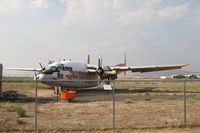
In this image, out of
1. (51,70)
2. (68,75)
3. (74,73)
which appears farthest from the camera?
(74,73)

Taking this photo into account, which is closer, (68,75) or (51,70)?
(51,70)

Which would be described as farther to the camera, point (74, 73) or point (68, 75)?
point (74, 73)

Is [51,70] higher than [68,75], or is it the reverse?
[51,70]

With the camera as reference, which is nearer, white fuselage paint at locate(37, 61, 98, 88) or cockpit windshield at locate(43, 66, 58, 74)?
white fuselage paint at locate(37, 61, 98, 88)

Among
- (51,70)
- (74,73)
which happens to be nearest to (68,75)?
(74,73)

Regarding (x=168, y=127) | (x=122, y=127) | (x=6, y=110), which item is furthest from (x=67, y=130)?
(x=6, y=110)

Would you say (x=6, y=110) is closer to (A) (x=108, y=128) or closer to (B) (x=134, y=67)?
(A) (x=108, y=128)

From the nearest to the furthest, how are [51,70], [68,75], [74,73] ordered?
[51,70] < [68,75] < [74,73]

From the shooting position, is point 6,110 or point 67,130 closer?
point 67,130

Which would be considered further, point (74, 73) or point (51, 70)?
point (74, 73)

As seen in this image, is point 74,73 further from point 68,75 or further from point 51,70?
point 51,70

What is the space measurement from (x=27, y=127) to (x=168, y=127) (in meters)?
5.84

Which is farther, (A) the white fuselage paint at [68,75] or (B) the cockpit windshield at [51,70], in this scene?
(B) the cockpit windshield at [51,70]

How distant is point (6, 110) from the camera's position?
12.4 metres
